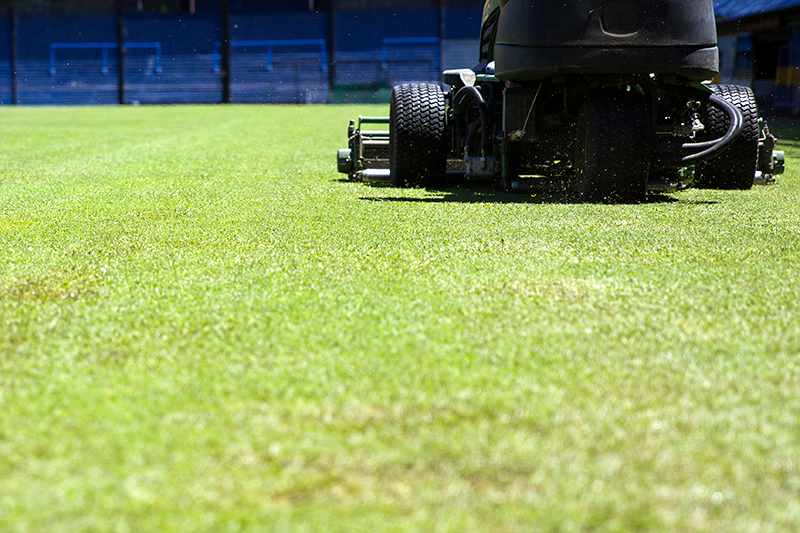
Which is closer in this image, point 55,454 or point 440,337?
point 55,454

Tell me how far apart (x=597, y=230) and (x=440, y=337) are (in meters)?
2.23

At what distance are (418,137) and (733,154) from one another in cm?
235

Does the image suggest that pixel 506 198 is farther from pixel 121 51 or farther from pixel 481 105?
pixel 121 51

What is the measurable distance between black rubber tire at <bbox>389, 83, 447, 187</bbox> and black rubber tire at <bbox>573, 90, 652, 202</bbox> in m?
1.49

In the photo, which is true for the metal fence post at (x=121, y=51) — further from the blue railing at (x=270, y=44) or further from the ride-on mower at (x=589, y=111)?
the ride-on mower at (x=589, y=111)

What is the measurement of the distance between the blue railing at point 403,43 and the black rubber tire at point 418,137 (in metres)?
42.4

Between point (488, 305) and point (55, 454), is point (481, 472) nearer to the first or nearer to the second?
point (55, 454)

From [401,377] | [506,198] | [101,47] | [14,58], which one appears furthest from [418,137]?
[14,58]

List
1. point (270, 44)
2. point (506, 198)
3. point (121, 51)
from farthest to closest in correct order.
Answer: point (121, 51) < point (270, 44) < point (506, 198)

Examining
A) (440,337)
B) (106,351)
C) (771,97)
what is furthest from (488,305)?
(771,97)

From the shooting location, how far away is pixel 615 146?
568cm

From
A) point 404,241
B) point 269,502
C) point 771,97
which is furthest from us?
point 771,97

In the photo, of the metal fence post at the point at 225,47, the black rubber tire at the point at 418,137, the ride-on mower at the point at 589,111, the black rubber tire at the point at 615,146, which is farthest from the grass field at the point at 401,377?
the metal fence post at the point at 225,47

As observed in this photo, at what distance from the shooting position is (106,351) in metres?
2.61
